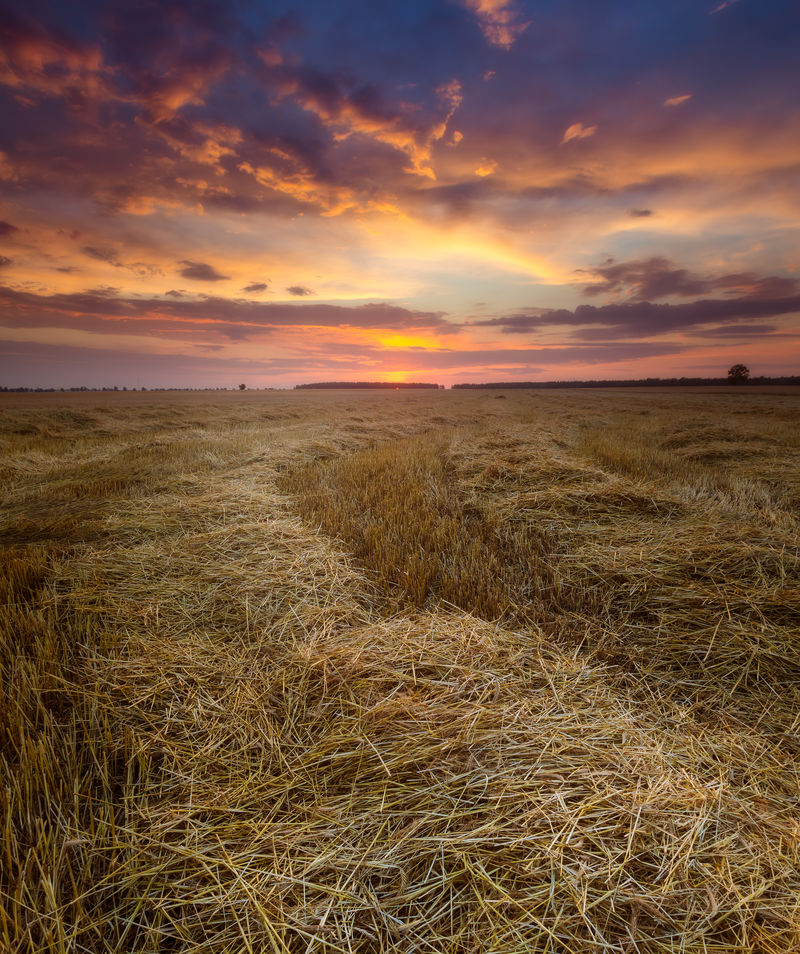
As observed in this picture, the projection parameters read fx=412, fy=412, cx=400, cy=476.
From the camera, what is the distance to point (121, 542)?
4.06 metres

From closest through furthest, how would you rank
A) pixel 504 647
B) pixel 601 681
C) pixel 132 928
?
pixel 132 928
pixel 601 681
pixel 504 647

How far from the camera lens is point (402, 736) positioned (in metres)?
1.76

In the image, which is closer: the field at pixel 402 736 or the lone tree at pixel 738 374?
the field at pixel 402 736

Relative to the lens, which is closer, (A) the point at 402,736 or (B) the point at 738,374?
(A) the point at 402,736

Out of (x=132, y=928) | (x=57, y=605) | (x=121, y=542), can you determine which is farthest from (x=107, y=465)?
(x=132, y=928)

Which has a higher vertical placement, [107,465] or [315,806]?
[107,465]

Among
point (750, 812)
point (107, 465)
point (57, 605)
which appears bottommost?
point (750, 812)

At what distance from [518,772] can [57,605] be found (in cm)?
307

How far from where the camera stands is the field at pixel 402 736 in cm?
123

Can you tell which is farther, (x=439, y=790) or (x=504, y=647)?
(x=504, y=647)

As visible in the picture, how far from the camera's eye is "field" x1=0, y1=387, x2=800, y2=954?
1.23m

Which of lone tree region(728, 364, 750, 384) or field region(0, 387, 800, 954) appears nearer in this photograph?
field region(0, 387, 800, 954)

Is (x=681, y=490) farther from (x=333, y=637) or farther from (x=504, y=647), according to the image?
(x=333, y=637)

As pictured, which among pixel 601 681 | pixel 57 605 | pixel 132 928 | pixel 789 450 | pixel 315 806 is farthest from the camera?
pixel 789 450
